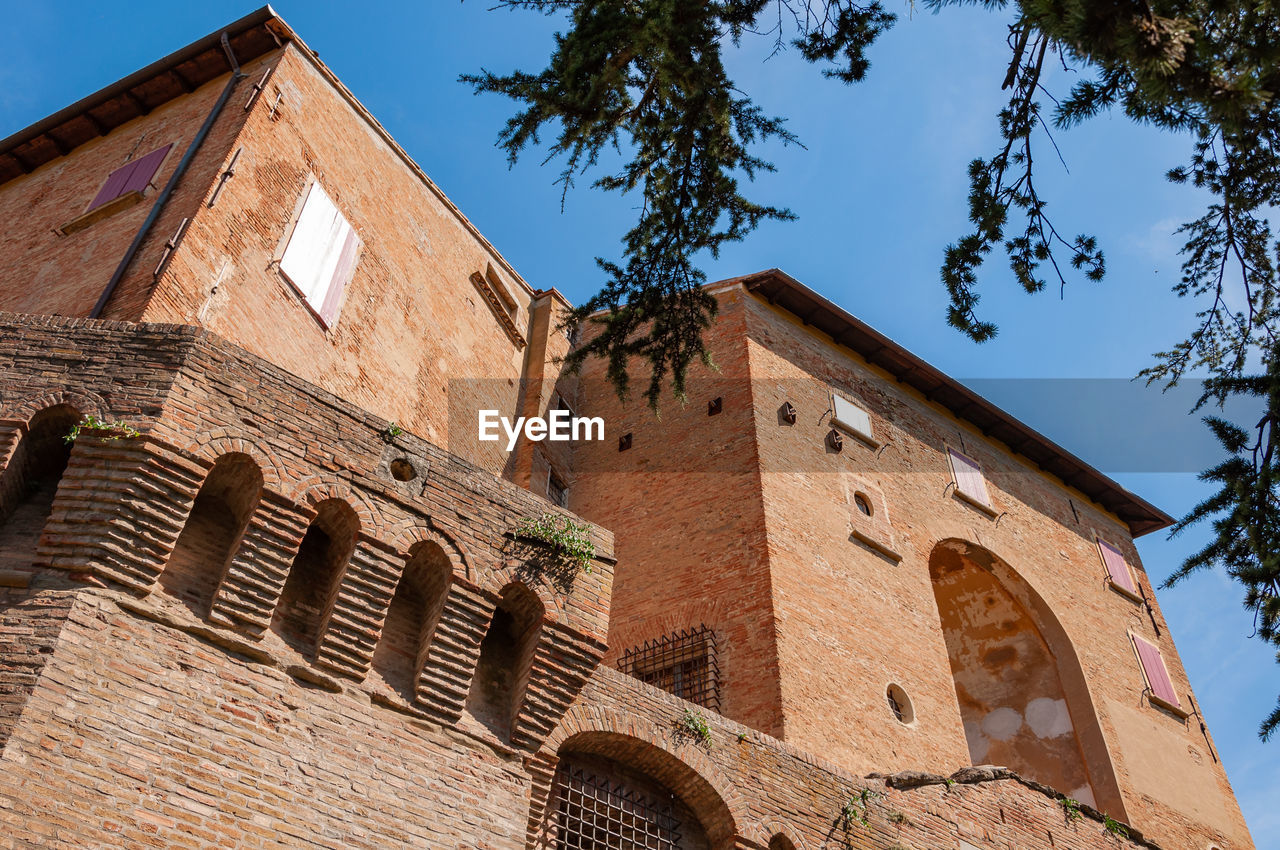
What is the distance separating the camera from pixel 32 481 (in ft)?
23.4

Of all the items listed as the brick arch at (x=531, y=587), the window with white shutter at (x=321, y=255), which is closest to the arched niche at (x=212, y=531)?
the brick arch at (x=531, y=587)

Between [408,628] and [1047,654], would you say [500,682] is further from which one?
[1047,654]

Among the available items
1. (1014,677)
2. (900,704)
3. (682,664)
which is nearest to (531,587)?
(682,664)

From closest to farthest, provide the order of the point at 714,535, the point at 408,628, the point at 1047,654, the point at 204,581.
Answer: the point at 204,581
the point at 408,628
the point at 714,535
the point at 1047,654

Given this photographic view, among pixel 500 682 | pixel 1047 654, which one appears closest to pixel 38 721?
pixel 500 682

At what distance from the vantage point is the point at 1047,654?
16.8 metres

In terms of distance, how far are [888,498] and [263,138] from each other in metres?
9.51

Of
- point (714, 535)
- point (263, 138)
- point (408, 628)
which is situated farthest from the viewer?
point (714, 535)

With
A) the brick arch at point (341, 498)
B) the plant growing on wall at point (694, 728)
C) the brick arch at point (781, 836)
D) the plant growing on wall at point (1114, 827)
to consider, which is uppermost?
the plant growing on wall at point (1114, 827)

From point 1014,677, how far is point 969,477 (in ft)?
10.5

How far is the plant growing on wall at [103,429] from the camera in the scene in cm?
A: 681

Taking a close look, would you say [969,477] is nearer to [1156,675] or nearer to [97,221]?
[1156,675]

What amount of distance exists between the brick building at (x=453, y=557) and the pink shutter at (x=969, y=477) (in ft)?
0.19

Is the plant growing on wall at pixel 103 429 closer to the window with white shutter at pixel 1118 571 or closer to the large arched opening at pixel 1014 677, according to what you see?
the large arched opening at pixel 1014 677
